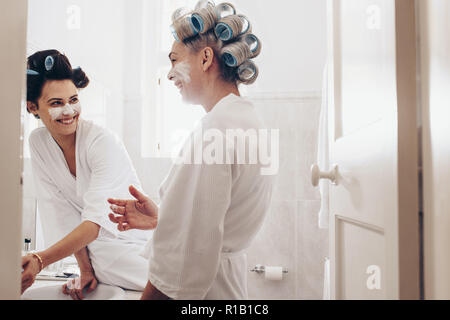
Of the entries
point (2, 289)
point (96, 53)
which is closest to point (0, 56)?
point (2, 289)

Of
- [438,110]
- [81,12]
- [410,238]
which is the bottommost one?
[410,238]

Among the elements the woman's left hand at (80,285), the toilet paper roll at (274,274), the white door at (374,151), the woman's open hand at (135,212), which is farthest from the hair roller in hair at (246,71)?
the toilet paper roll at (274,274)

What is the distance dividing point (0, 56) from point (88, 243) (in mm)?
965

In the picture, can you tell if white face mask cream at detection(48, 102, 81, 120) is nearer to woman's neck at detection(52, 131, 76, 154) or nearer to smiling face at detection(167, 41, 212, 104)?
woman's neck at detection(52, 131, 76, 154)

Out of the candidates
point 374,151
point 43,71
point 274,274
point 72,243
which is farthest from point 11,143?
point 274,274

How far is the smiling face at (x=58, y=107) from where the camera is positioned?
136 cm

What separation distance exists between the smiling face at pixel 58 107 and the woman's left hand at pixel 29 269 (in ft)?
1.58

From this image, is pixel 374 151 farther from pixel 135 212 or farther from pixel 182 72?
pixel 135 212

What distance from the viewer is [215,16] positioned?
1027mm

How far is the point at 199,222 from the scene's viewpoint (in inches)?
32.2

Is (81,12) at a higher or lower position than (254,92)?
higher

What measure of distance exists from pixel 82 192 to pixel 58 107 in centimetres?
33

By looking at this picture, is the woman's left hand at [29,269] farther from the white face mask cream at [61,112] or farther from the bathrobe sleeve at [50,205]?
the white face mask cream at [61,112]

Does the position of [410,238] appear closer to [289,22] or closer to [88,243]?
[88,243]
